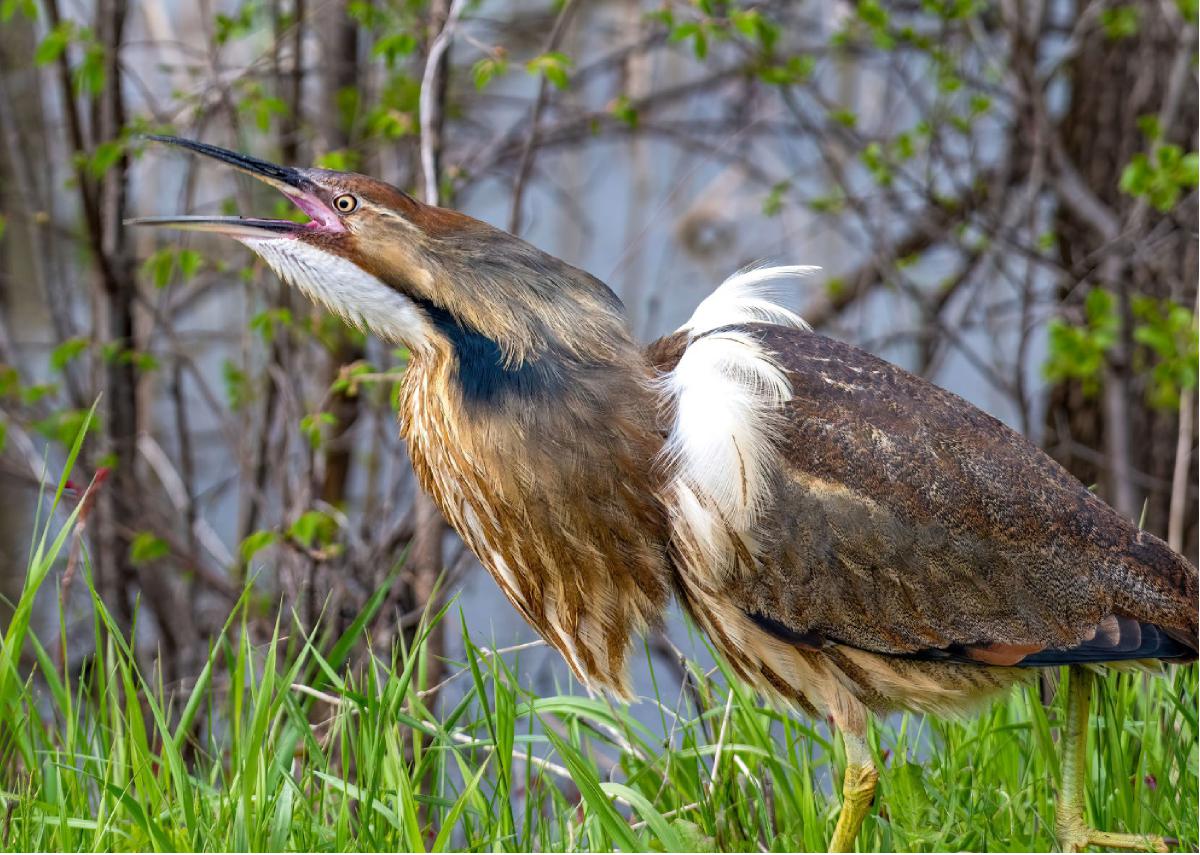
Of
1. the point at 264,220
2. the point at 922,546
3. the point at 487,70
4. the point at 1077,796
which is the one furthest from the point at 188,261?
the point at 1077,796

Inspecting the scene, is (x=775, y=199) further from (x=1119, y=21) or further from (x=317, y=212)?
(x=317, y=212)

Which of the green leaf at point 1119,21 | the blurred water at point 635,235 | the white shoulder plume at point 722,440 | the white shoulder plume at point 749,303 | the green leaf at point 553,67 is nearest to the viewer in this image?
the white shoulder plume at point 722,440

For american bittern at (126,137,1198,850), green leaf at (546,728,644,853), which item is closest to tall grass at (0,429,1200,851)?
green leaf at (546,728,644,853)

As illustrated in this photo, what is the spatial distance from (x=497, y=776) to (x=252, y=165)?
98cm

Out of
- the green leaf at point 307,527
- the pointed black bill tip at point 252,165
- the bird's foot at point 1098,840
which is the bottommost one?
the bird's foot at point 1098,840

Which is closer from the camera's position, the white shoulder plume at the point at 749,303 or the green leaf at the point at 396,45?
the white shoulder plume at the point at 749,303

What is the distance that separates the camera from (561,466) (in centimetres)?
221

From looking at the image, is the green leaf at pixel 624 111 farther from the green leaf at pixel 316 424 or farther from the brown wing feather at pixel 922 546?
the brown wing feather at pixel 922 546

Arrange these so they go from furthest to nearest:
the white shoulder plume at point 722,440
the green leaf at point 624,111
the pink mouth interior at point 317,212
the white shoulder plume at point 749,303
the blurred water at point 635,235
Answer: the blurred water at point 635,235
the green leaf at point 624,111
the white shoulder plume at point 749,303
the pink mouth interior at point 317,212
the white shoulder plume at point 722,440

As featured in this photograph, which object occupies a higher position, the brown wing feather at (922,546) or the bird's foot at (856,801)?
the brown wing feather at (922,546)

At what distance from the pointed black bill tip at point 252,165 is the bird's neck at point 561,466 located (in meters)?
0.30

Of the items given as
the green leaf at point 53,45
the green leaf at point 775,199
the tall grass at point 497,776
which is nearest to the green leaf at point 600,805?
the tall grass at point 497,776

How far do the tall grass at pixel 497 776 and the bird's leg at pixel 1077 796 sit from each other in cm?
3

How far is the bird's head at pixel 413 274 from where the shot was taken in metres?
2.21
